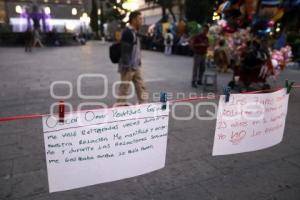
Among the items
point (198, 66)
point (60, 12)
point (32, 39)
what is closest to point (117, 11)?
point (32, 39)

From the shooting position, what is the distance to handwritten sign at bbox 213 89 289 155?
2.60m

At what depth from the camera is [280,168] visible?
369 cm

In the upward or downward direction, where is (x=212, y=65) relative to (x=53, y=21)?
downward

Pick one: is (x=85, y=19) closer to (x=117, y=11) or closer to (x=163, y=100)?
(x=117, y=11)

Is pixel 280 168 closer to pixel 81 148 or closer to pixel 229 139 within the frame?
pixel 229 139

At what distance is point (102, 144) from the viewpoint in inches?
84.0

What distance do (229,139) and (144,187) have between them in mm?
1108

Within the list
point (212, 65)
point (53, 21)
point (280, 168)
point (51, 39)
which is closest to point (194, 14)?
point (51, 39)

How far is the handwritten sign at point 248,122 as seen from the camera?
260 cm

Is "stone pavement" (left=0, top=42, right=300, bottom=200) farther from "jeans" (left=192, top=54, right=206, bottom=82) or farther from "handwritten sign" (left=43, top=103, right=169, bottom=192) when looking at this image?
"jeans" (left=192, top=54, right=206, bottom=82)

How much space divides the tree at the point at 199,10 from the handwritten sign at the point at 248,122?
2589cm

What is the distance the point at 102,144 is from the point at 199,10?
28.5 m

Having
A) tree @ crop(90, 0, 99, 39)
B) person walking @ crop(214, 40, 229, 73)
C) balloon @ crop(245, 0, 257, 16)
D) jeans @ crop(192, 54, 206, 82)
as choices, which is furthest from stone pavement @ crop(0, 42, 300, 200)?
tree @ crop(90, 0, 99, 39)

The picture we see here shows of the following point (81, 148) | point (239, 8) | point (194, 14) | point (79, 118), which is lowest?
point (81, 148)
